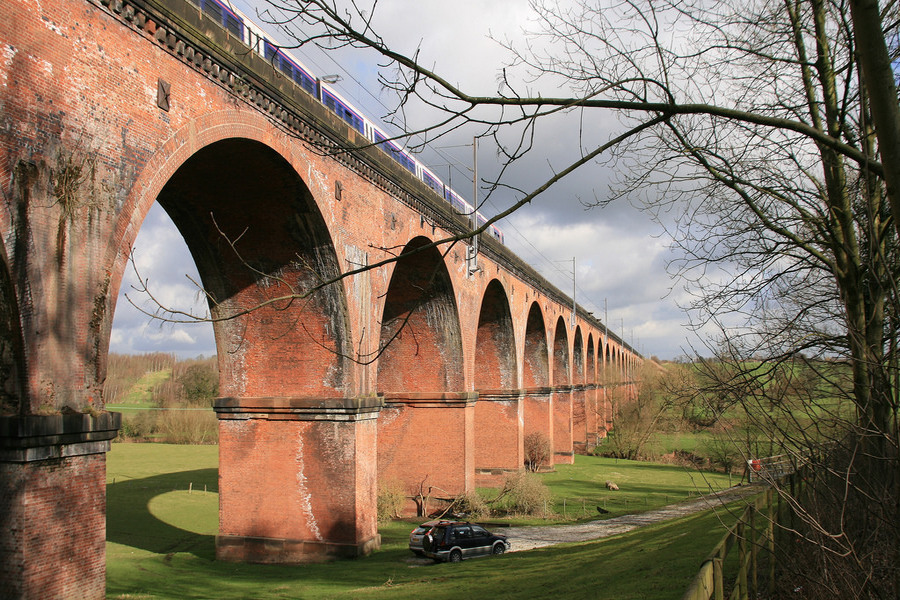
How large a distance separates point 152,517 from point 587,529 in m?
14.9

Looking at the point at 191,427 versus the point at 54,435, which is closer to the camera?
the point at 54,435

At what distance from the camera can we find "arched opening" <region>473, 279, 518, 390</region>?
27641 mm

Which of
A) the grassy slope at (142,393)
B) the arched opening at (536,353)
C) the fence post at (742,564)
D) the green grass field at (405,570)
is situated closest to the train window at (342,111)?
the green grass field at (405,570)

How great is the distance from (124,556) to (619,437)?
2943cm

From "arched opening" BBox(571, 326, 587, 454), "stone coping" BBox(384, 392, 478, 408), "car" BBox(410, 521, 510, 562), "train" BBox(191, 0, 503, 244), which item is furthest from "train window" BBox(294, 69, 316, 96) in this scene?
"arched opening" BBox(571, 326, 587, 454)

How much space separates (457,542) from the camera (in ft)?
51.3

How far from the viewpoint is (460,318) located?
20.9 metres

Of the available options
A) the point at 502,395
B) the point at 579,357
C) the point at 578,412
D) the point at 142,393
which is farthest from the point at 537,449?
the point at 142,393

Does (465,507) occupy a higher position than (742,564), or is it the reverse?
(742,564)

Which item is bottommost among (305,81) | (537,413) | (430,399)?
(537,413)

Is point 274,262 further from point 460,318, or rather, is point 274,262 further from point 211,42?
point 460,318

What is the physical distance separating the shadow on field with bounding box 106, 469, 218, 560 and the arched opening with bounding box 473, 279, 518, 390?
38.9 feet

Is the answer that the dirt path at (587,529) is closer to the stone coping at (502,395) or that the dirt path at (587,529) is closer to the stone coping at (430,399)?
the stone coping at (430,399)

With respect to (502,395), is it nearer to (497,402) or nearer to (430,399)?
(497,402)
